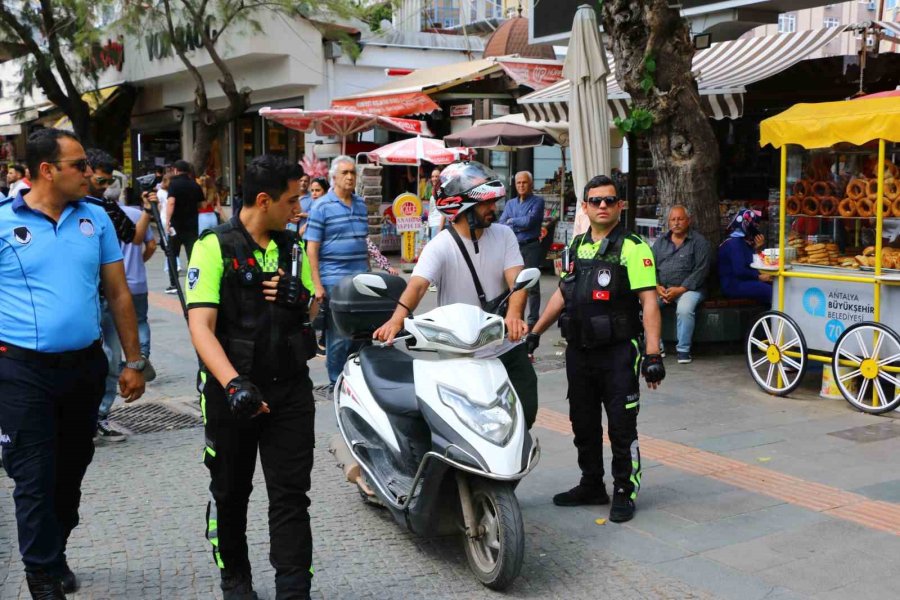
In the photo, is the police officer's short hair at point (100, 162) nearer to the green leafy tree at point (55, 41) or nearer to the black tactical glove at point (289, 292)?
the black tactical glove at point (289, 292)

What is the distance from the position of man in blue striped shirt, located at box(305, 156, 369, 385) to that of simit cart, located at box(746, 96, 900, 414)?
3.23 metres

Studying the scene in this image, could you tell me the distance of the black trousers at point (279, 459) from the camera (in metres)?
3.66

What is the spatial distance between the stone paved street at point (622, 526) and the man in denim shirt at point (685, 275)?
1.90m

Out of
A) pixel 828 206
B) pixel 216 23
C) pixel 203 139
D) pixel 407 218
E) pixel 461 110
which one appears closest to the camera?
pixel 828 206

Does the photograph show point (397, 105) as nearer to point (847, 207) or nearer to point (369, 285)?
point (847, 207)

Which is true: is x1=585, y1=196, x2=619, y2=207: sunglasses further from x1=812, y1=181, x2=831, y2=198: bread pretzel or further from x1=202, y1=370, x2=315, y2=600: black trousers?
x1=812, y1=181, x2=831, y2=198: bread pretzel

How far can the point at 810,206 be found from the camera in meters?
7.95

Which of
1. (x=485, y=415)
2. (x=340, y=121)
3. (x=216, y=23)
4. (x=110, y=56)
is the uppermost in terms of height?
(x=110, y=56)

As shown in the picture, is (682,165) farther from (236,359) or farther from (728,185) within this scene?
(236,359)

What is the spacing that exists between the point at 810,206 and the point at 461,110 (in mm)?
12870

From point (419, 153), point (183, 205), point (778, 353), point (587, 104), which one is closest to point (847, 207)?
point (778, 353)

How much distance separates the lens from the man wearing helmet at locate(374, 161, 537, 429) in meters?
4.71

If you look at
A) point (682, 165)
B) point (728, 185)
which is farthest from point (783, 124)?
point (728, 185)

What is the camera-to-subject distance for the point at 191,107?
28.5 metres
